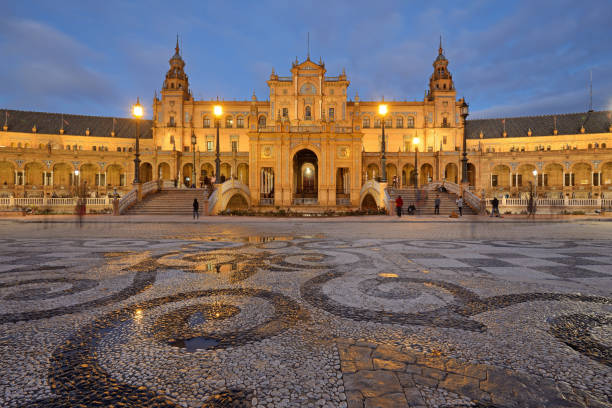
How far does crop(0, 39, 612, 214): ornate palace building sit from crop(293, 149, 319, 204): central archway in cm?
24

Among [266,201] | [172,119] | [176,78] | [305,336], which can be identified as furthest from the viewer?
[176,78]

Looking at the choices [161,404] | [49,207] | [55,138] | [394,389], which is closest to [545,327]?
[394,389]

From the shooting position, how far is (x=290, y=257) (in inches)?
256

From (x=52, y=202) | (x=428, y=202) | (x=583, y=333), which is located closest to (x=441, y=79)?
(x=428, y=202)

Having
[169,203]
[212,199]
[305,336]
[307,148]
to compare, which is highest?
[307,148]

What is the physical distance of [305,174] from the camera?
53656mm

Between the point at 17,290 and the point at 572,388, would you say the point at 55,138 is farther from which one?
the point at 572,388

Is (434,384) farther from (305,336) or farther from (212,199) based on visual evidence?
(212,199)

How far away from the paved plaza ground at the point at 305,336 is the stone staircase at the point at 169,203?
2089 centimetres

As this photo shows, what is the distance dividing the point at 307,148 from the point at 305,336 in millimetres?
34856

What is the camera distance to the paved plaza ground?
1.88 meters

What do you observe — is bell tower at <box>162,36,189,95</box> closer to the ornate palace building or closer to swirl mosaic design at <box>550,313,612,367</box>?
the ornate palace building

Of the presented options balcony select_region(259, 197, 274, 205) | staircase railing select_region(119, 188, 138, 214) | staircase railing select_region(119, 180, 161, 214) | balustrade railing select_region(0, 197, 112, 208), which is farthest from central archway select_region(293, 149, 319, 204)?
balustrade railing select_region(0, 197, 112, 208)

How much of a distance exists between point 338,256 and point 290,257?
3.38 feet
